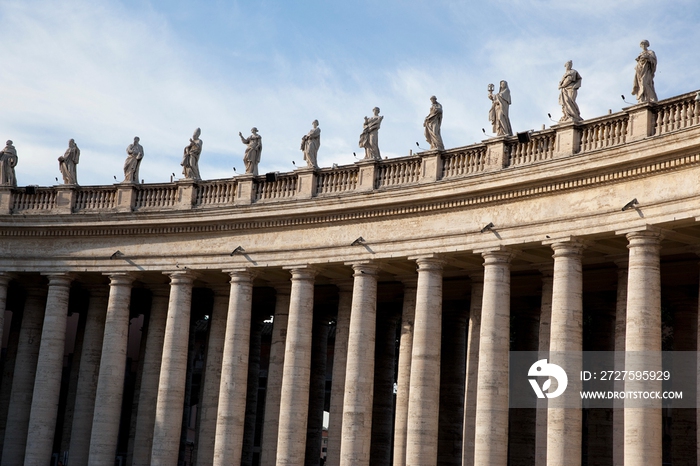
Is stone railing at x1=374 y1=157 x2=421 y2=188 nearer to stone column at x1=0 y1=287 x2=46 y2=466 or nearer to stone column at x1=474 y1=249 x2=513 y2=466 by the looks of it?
stone column at x1=474 y1=249 x2=513 y2=466

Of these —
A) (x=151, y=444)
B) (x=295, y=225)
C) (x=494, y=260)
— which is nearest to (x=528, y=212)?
(x=494, y=260)

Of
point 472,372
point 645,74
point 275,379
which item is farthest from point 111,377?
point 645,74

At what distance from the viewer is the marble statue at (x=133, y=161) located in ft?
198

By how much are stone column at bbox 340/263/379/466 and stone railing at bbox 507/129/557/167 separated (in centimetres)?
896

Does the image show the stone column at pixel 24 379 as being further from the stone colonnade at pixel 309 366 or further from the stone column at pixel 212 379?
the stone column at pixel 212 379

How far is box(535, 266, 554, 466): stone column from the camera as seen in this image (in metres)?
44.1

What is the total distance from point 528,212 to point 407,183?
7.75 meters

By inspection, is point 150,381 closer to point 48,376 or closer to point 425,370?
point 48,376

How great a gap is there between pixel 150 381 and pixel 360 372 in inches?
571

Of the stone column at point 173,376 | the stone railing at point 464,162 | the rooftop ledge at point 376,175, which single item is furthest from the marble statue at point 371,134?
the stone column at point 173,376

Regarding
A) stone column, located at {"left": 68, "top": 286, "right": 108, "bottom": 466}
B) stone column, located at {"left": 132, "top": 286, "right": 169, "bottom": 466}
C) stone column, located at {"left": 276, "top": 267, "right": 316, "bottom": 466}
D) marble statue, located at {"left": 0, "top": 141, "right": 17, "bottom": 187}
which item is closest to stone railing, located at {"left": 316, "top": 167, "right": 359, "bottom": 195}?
stone column, located at {"left": 276, "top": 267, "right": 316, "bottom": 466}

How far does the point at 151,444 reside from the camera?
57.4 metres

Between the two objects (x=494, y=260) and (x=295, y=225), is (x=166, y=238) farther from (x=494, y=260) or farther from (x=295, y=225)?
(x=494, y=260)

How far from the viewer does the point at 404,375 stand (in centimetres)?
5144
